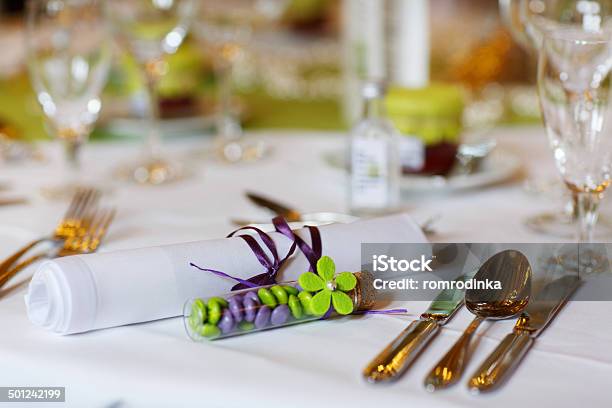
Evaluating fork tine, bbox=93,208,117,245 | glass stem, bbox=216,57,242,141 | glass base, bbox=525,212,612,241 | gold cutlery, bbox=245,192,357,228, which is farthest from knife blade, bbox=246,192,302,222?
glass stem, bbox=216,57,242,141

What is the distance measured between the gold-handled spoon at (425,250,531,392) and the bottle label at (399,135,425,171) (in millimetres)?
430

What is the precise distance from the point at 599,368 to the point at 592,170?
0.92 ft

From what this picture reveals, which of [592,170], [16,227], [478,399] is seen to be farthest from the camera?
[16,227]

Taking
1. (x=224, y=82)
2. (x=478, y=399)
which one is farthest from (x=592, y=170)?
(x=224, y=82)

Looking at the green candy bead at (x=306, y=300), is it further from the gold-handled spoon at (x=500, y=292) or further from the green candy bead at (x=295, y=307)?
the gold-handled spoon at (x=500, y=292)

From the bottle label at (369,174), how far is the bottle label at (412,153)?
0.57 ft

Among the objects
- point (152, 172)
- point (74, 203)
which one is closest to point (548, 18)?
point (152, 172)

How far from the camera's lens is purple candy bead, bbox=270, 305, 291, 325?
2.39 feet

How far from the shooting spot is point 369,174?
42.3 inches

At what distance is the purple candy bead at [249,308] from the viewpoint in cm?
71

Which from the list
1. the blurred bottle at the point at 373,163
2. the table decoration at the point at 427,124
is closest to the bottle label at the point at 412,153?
the table decoration at the point at 427,124

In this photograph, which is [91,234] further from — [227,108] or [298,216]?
[227,108]

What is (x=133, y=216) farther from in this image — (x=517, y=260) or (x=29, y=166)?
(x=517, y=260)

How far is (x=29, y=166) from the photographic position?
56.0 inches
